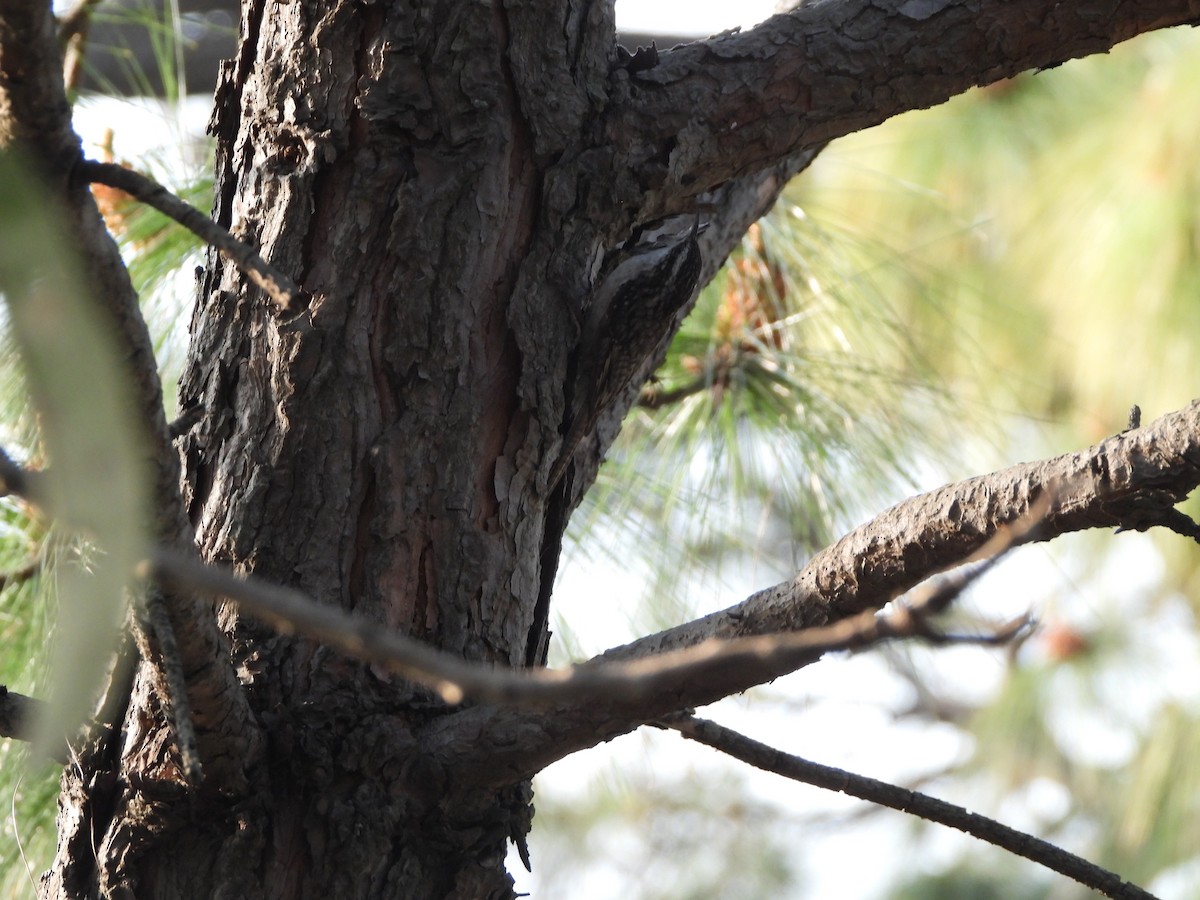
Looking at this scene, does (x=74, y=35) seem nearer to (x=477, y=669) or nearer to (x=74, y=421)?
(x=74, y=421)

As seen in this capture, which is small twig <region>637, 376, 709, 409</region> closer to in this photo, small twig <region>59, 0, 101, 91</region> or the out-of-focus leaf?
small twig <region>59, 0, 101, 91</region>

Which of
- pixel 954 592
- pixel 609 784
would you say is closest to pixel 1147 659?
pixel 609 784

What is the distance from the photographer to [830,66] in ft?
3.94

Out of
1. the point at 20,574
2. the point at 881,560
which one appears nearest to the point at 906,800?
the point at 881,560

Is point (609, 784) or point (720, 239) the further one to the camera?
point (609, 784)

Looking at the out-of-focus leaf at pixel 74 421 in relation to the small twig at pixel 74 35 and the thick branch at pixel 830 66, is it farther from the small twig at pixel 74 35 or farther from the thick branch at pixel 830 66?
the small twig at pixel 74 35

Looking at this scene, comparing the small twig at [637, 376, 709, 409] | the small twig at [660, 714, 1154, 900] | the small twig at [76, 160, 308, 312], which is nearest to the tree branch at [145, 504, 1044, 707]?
the small twig at [76, 160, 308, 312]

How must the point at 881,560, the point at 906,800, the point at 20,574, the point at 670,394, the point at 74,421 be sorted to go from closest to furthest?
the point at 74,421 → the point at 881,560 → the point at 906,800 → the point at 20,574 → the point at 670,394

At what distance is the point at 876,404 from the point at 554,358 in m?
1.37

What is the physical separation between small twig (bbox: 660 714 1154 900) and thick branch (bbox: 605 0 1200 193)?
0.54 m

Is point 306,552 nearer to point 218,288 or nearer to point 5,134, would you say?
point 218,288

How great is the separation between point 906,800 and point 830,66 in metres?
0.71

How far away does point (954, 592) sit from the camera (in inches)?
19.8

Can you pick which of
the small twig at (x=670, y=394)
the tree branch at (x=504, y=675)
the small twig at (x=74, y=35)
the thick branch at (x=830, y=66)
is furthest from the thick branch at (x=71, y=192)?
the small twig at (x=670, y=394)
